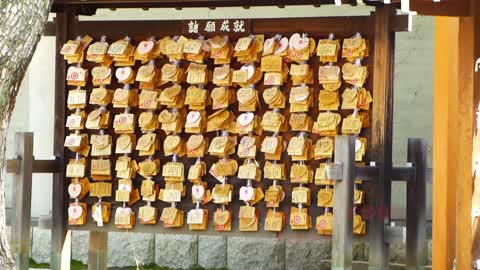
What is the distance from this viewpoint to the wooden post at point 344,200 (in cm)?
863

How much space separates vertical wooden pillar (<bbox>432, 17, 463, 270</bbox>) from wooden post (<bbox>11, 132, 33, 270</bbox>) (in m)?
3.65

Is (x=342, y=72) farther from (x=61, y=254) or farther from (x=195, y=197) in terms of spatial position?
(x=61, y=254)

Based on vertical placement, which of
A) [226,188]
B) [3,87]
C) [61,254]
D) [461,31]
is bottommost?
[61,254]

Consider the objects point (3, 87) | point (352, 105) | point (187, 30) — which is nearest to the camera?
point (3, 87)

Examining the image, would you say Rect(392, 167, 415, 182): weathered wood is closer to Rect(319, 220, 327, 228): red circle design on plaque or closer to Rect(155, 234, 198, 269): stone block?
Rect(319, 220, 327, 228): red circle design on plaque

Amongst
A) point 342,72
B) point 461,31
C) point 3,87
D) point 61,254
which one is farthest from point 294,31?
point 3,87

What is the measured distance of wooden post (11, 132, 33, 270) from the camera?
32.0 feet

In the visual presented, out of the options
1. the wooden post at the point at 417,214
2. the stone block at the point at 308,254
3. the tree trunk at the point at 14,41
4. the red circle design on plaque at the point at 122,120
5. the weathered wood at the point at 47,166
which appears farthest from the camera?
the stone block at the point at 308,254

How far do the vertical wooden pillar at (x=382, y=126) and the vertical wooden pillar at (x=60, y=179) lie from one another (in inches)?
116

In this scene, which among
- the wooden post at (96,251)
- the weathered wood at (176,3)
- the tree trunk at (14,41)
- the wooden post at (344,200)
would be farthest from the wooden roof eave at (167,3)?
the tree trunk at (14,41)

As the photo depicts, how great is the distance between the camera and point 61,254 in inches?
402

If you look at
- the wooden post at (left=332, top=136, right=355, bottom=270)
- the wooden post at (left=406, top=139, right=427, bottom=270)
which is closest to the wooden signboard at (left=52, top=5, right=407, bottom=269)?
the wooden post at (left=406, top=139, right=427, bottom=270)

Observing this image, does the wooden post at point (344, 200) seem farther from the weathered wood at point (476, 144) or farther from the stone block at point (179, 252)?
the stone block at point (179, 252)

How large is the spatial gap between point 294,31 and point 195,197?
1.76 meters
